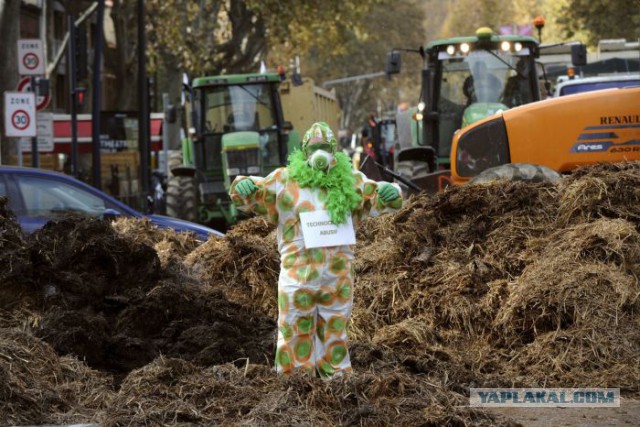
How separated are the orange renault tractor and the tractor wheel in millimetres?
10870

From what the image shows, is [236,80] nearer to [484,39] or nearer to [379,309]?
[484,39]

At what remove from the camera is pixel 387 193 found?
27.3ft

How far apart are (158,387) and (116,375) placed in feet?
5.94

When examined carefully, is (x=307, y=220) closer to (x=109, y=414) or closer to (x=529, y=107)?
(x=109, y=414)

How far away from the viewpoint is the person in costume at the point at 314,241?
8102 mm

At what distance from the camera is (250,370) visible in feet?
26.6

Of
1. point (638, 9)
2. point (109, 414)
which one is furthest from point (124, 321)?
point (638, 9)

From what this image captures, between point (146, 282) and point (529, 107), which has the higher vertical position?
point (529, 107)

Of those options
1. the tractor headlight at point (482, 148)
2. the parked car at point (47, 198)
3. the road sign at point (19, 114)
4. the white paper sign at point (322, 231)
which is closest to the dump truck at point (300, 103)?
the road sign at point (19, 114)

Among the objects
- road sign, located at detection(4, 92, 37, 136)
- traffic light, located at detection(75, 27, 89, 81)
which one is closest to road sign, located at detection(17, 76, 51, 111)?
traffic light, located at detection(75, 27, 89, 81)

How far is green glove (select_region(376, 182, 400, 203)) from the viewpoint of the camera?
8328mm

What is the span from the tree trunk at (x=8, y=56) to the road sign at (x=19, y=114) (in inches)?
23.4

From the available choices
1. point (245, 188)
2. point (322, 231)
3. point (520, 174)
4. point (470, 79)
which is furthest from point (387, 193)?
point (470, 79)

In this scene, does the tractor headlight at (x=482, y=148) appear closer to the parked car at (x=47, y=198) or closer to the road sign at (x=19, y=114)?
the parked car at (x=47, y=198)
